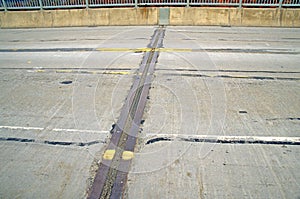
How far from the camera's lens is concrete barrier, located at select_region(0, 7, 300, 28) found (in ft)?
41.7

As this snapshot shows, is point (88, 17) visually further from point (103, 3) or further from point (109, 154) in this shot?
point (109, 154)

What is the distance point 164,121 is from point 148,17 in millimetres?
10321

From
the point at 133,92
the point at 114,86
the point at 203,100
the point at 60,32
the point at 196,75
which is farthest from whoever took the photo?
the point at 60,32

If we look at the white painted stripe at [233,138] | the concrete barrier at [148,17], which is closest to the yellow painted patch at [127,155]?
the white painted stripe at [233,138]

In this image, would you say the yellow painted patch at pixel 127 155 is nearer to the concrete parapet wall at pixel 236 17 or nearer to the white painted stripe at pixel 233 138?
the white painted stripe at pixel 233 138

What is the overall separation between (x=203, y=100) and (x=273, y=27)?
9.65m

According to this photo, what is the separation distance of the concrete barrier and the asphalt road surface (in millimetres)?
4465

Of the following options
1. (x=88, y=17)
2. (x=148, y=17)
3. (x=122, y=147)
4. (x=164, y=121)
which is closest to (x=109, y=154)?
(x=122, y=147)

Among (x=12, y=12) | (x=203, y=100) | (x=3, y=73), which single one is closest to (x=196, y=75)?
(x=203, y=100)

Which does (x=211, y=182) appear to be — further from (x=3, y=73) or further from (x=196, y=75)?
(x=3, y=73)

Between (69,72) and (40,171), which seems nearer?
(40,171)

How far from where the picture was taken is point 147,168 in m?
3.51

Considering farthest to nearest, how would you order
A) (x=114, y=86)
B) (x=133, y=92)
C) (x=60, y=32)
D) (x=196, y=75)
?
(x=60, y=32) < (x=196, y=75) < (x=114, y=86) < (x=133, y=92)

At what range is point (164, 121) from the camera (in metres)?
4.60
